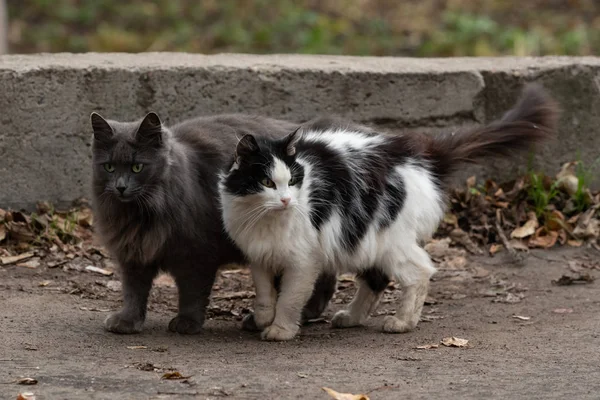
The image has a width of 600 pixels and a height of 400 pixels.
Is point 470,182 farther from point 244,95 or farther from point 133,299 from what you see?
point 133,299

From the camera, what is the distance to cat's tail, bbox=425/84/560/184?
5.55 meters

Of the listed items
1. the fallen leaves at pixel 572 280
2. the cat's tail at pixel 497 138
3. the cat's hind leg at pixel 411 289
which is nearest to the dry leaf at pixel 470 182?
the fallen leaves at pixel 572 280

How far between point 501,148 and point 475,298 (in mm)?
1087

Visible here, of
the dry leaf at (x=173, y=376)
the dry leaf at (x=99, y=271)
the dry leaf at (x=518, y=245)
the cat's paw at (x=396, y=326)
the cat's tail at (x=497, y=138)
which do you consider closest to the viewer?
the dry leaf at (x=173, y=376)

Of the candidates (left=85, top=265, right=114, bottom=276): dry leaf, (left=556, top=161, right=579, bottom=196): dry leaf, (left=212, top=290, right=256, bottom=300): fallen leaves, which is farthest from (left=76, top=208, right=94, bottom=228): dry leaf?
(left=556, top=161, right=579, bottom=196): dry leaf

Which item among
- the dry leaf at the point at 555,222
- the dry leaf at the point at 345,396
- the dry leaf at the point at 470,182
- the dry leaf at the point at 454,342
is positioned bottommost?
the dry leaf at the point at 454,342

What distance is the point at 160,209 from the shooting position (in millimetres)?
5133

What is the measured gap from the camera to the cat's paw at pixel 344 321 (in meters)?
5.64

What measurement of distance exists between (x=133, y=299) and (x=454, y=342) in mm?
1670

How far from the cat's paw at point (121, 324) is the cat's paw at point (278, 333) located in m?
0.67

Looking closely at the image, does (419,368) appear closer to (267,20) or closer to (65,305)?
(65,305)

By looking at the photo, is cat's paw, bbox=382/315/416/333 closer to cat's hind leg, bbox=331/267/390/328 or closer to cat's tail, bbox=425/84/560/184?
cat's hind leg, bbox=331/267/390/328

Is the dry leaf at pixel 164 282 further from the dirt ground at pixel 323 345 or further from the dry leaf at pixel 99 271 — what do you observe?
the dry leaf at pixel 99 271

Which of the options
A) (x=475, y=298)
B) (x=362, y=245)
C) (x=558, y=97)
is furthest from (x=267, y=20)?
(x=362, y=245)
